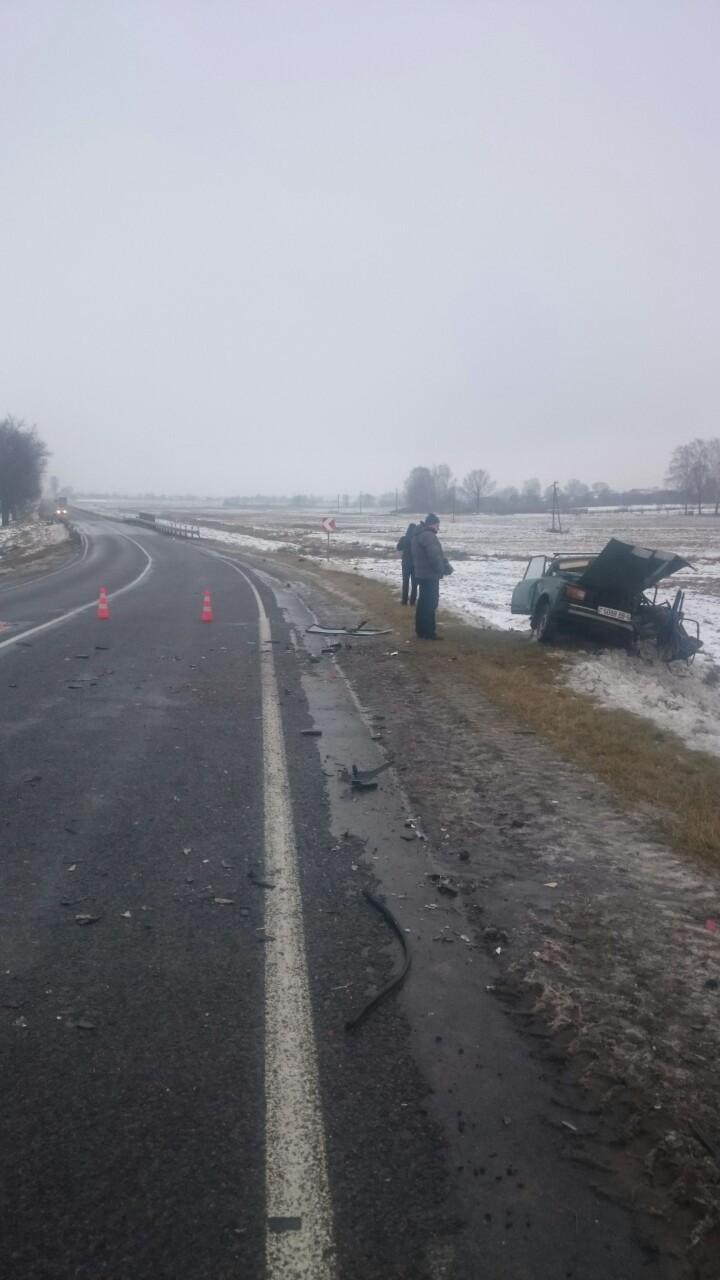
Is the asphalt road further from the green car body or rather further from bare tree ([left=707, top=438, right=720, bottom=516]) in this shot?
bare tree ([left=707, top=438, right=720, bottom=516])

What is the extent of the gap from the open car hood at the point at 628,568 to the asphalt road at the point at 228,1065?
23.3 ft

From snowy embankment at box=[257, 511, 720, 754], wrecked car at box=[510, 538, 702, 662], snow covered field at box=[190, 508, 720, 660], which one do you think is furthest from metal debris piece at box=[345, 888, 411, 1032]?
snow covered field at box=[190, 508, 720, 660]

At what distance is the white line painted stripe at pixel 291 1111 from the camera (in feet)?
8.04

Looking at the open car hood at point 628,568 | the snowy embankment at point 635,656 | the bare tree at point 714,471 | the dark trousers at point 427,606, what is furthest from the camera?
the bare tree at point 714,471

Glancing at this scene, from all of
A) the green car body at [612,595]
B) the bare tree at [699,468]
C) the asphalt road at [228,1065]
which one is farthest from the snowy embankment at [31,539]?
the bare tree at [699,468]

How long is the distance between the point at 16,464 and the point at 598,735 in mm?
76294

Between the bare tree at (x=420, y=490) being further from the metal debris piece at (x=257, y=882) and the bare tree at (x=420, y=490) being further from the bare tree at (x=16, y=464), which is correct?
the metal debris piece at (x=257, y=882)

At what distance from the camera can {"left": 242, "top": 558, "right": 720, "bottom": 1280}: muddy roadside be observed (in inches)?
113

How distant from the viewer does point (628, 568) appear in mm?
12305

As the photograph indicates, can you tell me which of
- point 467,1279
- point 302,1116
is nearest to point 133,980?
point 302,1116

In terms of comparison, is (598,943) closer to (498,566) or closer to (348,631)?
(348,631)

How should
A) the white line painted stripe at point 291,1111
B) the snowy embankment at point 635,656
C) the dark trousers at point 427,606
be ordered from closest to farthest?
the white line painted stripe at point 291,1111
the snowy embankment at point 635,656
the dark trousers at point 427,606

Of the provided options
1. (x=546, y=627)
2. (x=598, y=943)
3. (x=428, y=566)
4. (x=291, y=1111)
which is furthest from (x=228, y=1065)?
(x=546, y=627)

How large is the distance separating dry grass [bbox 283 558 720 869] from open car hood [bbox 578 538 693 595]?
126 centimetres
